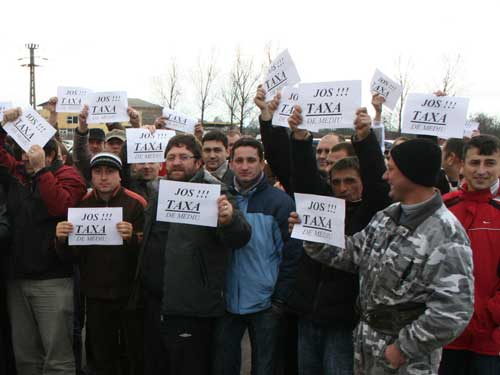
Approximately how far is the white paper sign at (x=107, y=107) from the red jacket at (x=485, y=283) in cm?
372

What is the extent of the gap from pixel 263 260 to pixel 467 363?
1.56 meters

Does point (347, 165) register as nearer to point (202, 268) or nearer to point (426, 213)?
point (426, 213)

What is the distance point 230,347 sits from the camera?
369 cm

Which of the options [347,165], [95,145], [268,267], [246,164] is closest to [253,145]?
[246,164]

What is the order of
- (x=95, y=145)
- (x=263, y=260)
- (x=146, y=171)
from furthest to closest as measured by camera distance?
(x=95, y=145)
(x=146, y=171)
(x=263, y=260)

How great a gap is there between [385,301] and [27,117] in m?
3.40

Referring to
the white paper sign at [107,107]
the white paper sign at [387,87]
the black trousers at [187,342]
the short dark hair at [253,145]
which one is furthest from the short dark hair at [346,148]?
the white paper sign at [107,107]

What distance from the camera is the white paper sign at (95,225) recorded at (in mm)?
3900

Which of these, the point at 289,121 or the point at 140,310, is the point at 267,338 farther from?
the point at 289,121

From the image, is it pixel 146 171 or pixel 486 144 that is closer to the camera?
pixel 486 144

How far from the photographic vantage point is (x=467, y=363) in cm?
341

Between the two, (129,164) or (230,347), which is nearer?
(230,347)

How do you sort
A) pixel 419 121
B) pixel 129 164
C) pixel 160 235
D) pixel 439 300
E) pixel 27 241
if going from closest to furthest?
pixel 439 300
pixel 160 235
pixel 27 241
pixel 419 121
pixel 129 164

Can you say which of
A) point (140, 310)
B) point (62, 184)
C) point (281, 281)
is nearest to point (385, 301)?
point (281, 281)
